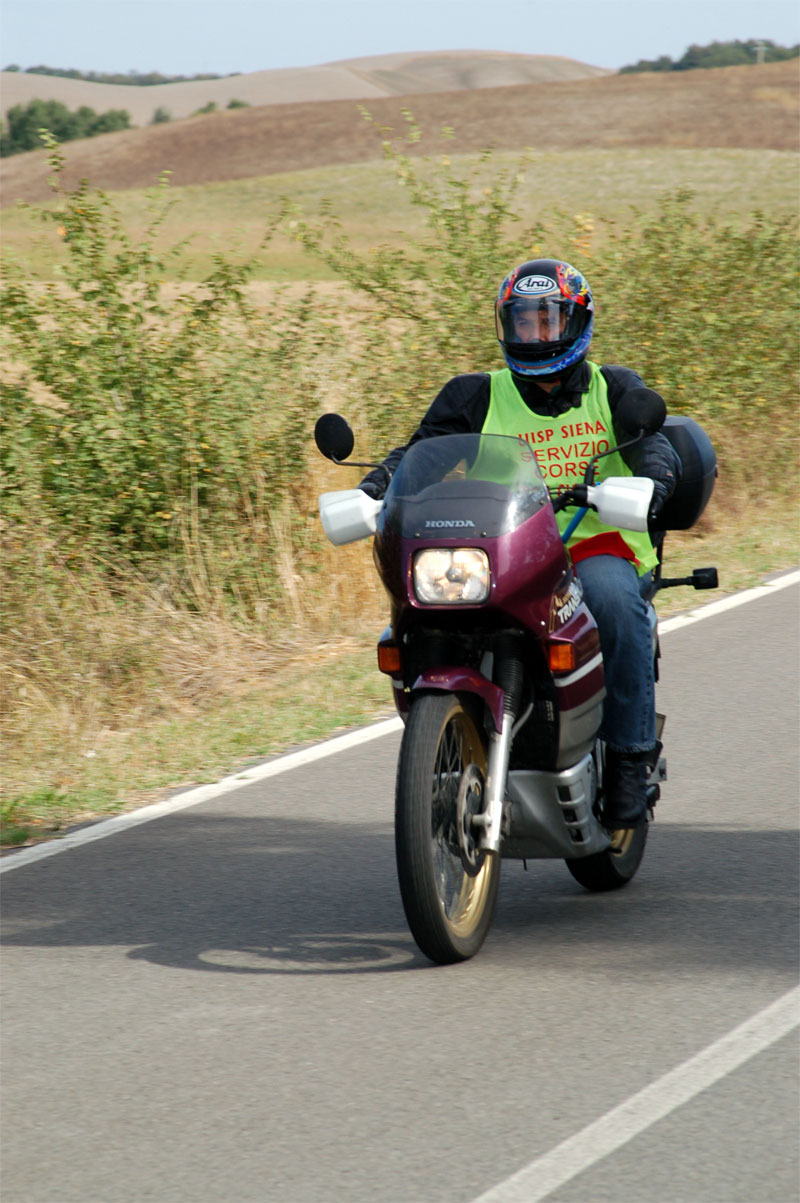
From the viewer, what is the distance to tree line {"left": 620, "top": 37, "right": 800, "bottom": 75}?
455 ft

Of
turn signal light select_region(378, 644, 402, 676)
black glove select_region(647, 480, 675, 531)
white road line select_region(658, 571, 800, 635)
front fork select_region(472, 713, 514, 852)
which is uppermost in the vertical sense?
black glove select_region(647, 480, 675, 531)

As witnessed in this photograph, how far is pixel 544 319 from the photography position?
4848 millimetres

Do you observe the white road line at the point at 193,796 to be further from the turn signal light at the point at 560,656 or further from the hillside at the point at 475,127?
the hillside at the point at 475,127

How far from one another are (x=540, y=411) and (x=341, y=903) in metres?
1.66

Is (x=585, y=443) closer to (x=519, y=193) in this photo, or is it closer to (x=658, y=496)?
(x=658, y=496)

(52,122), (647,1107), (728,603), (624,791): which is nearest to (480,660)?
(624,791)

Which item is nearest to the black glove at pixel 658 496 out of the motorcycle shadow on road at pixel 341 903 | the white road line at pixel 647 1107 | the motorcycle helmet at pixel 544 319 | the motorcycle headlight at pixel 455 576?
the motorcycle helmet at pixel 544 319

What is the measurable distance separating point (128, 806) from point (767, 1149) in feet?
11.5

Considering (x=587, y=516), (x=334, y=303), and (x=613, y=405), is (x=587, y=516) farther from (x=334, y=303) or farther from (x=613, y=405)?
(x=334, y=303)

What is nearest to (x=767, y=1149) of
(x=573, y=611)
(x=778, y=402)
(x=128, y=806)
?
Answer: (x=573, y=611)

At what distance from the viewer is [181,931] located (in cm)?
501

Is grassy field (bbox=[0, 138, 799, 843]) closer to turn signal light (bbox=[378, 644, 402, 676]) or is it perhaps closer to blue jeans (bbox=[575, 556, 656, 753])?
turn signal light (bbox=[378, 644, 402, 676])

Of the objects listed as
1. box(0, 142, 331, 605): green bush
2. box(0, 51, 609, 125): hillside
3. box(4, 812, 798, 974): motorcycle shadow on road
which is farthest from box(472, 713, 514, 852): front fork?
box(0, 51, 609, 125): hillside

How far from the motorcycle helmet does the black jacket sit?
0.10 m
